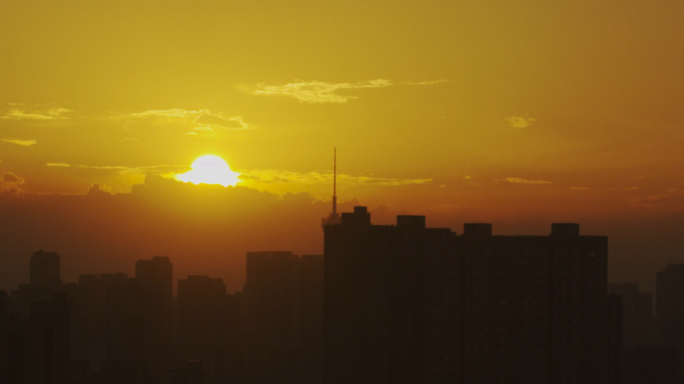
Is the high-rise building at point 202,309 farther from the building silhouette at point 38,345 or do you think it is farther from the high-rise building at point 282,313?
the building silhouette at point 38,345

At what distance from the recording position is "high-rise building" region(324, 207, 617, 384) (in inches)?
2995

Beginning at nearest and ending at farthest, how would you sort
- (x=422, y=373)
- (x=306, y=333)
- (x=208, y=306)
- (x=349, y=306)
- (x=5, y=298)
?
(x=5, y=298) < (x=422, y=373) < (x=349, y=306) < (x=306, y=333) < (x=208, y=306)

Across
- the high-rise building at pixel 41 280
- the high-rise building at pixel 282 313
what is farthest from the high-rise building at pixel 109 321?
the high-rise building at pixel 282 313

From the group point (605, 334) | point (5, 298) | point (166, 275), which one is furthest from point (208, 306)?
point (5, 298)

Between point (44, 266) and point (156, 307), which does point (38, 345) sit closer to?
point (156, 307)

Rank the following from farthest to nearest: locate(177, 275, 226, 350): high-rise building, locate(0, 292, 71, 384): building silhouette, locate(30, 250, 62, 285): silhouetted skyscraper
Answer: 1. locate(30, 250, 62, 285): silhouetted skyscraper
2. locate(177, 275, 226, 350): high-rise building
3. locate(0, 292, 71, 384): building silhouette

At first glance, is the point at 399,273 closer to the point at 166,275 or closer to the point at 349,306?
the point at 349,306

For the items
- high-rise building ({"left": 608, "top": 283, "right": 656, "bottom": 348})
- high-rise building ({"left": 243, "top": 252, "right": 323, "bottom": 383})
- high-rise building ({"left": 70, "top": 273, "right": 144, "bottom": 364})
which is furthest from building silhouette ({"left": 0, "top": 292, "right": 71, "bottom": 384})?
high-rise building ({"left": 608, "top": 283, "right": 656, "bottom": 348})

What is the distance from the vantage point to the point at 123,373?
277 feet

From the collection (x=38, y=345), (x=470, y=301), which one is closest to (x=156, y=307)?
(x=470, y=301)

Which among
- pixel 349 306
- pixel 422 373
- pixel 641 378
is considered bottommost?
pixel 641 378

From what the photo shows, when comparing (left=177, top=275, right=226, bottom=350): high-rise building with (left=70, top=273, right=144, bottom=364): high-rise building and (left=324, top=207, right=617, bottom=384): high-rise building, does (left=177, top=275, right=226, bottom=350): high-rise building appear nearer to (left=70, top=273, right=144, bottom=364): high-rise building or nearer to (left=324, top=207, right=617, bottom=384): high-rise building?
(left=70, top=273, right=144, bottom=364): high-rise building

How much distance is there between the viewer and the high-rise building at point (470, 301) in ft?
250

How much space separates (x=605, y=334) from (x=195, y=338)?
7683 centimetres
